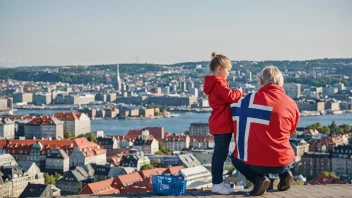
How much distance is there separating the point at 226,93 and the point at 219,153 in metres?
0.16

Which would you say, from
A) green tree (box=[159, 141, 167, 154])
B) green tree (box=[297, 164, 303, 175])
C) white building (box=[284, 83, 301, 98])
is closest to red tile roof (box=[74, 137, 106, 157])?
green tree (box=[159, 141, 167, 154])

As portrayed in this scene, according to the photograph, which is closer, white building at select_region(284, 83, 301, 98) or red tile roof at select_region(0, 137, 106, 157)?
red tile roof at select_region(0, 137, 106, 157)

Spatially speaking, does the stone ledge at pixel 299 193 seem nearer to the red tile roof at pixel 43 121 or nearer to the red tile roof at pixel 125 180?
the red tile roof at pixel 125 180

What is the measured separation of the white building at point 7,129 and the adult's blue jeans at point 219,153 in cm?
2006

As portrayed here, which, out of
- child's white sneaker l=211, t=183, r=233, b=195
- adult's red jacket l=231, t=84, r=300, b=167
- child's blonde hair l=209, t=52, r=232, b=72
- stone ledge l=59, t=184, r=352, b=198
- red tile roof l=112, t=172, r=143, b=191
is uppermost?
child's blonde hair l=209, t=52, r=232, b=72

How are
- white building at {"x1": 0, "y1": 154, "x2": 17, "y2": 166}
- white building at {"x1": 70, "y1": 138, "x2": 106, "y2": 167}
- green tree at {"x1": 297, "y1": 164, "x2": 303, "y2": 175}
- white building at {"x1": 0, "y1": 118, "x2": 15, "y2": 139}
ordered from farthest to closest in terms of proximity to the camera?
white building at {"x1": 0, "y1": 118, "x2": 15, "y2": 139} → white building at {"x1": 70, "y1": 138, "x2": 106, "y2": 167} → white building at {"x1": 0, "y1": 154, "x2": 17, "y2": 166} → green tree at {"x1": 297, "y1": 164, "x2": 303, "y2": 175}

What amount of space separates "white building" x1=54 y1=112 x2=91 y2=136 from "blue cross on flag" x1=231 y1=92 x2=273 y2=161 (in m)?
22.6

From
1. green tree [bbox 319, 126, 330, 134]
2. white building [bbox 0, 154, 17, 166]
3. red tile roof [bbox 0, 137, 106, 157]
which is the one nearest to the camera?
white building [bbox 0, 154, 17, 166]

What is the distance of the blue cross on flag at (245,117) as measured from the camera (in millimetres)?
1901

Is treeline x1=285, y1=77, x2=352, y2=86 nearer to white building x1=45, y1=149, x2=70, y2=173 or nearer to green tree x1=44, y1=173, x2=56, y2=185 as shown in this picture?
white building x1=45, y1=149, x2=70, y2=173

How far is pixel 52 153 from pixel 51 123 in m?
6.72

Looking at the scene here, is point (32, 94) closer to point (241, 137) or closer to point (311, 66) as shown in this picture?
point (311, 66)

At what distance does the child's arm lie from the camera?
76.9 inches

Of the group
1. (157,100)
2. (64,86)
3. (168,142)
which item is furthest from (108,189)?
(64,86)
